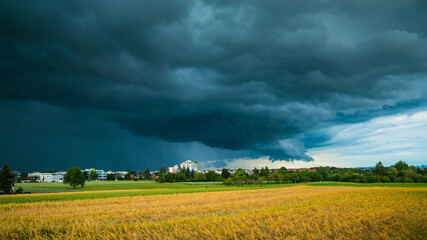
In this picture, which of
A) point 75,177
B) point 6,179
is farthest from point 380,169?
point 6,179

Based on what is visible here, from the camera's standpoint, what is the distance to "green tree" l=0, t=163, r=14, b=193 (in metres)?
84.9

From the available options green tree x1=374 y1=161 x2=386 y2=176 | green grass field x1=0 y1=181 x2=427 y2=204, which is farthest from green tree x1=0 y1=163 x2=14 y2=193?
green tree x1=374 y1=161 x2=386 y2=176

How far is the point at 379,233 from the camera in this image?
7109mm

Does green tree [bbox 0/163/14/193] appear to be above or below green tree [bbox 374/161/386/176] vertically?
above

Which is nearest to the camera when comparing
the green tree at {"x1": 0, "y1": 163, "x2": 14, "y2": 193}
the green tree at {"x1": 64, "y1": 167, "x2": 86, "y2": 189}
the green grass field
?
the green grass field

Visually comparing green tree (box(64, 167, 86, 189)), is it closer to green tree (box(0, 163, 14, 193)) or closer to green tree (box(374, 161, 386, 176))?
green tree (box(0, 163, 14, 193))

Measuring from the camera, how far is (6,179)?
86.6 meters

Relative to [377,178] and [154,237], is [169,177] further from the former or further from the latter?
[154,237]

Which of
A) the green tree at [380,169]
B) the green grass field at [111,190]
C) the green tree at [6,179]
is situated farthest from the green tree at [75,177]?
the green tree at [380,169]

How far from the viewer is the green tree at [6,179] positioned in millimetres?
84938

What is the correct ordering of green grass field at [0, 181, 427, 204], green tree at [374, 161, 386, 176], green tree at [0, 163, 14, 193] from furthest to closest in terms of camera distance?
green tree at [374, 161, 386, 176] < green tree at [0, 163, 14, 193] < green grass field at [0, 181, 427, 204]

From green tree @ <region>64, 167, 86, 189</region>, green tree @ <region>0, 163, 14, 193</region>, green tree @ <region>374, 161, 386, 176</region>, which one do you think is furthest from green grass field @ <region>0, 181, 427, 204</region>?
green tree @ <region>374, 161, 386, 176</region>

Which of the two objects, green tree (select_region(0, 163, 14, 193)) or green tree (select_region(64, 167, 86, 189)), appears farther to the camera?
green tree (select_region(64, 167, 86, 189))

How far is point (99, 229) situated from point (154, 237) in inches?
120
